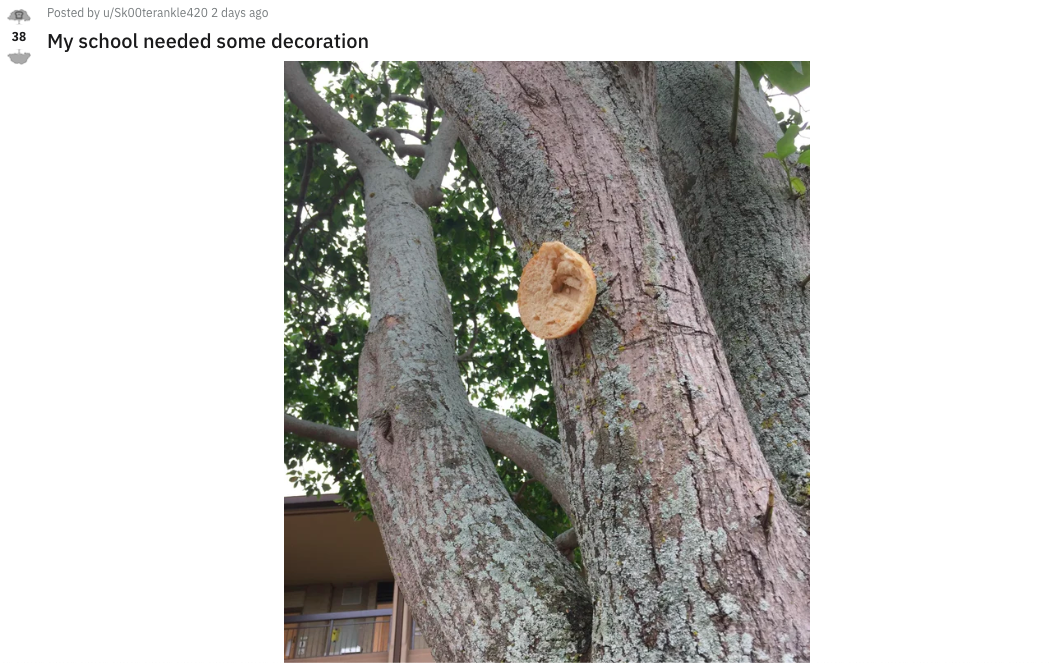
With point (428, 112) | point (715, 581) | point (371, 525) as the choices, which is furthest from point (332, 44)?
point (371, 525)

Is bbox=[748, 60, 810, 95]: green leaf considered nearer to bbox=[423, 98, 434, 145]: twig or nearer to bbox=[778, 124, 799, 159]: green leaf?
bbox=[778, 124, 799, 159]: green leaf

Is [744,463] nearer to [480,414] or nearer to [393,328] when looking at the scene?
[393,328]

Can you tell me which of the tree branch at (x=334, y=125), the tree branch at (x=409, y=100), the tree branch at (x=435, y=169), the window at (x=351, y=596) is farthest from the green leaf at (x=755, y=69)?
the window at (x=351, y=596)

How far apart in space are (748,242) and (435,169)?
1.30 meters

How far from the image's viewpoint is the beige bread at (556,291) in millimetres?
1002

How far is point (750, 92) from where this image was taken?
1862mm

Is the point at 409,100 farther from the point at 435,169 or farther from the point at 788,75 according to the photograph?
the point at 788,75

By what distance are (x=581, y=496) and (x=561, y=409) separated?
132 mm

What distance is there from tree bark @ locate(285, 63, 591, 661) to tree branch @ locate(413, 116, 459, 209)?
686mm

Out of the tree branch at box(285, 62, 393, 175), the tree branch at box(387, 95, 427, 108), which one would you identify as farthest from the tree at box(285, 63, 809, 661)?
the tree branch at box(387, 95, 427, 108)

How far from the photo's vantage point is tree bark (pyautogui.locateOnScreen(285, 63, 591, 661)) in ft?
3.22

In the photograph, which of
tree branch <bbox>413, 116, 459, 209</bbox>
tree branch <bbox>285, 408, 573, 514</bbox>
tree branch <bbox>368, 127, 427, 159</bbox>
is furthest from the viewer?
tree branch <bbox>368, 127, 427, 159</bbox>

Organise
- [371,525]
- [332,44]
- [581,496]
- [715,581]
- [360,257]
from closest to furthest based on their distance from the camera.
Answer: [715,581], [581,496], [332,44], [360,257], [371,525]

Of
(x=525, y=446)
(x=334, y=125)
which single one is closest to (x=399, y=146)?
(x=334, y=125)
